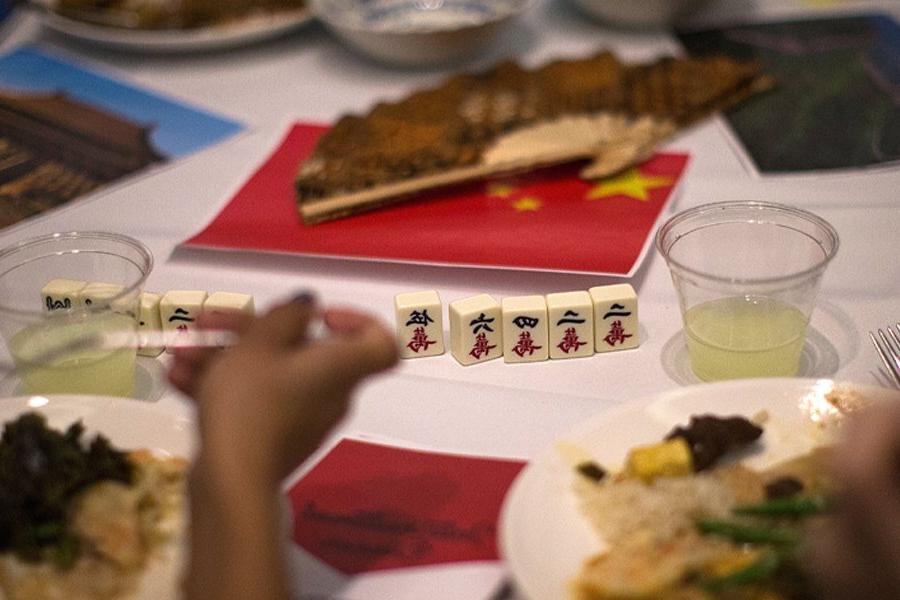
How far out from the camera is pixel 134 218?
1.49 metres

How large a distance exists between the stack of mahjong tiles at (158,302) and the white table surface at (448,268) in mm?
101

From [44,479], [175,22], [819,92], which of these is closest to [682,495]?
[44,479]

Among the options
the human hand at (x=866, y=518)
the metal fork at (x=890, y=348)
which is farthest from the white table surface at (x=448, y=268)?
the human hand at (x=866, y=518)

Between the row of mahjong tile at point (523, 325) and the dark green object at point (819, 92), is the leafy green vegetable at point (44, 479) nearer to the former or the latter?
the row of mahjong tile at point (523, 325)

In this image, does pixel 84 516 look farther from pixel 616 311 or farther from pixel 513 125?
pixel 513 125

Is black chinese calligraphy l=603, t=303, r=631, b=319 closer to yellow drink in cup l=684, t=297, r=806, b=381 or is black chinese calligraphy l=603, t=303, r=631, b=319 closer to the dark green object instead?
yellow drink in cup l=684, t=297, r=806, b=381

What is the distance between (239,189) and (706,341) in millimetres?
711

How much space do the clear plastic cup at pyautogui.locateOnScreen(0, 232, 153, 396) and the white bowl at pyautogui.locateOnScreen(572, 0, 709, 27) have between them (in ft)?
3.68

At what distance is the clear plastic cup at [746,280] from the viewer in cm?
106

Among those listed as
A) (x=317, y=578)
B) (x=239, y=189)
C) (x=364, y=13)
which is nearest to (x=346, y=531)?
(x=317, y=578)

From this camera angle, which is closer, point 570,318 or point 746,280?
point 746,280

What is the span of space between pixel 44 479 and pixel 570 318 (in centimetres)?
55

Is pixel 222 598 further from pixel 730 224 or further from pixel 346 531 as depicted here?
pixel 730 224

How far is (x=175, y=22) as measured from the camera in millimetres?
1955
